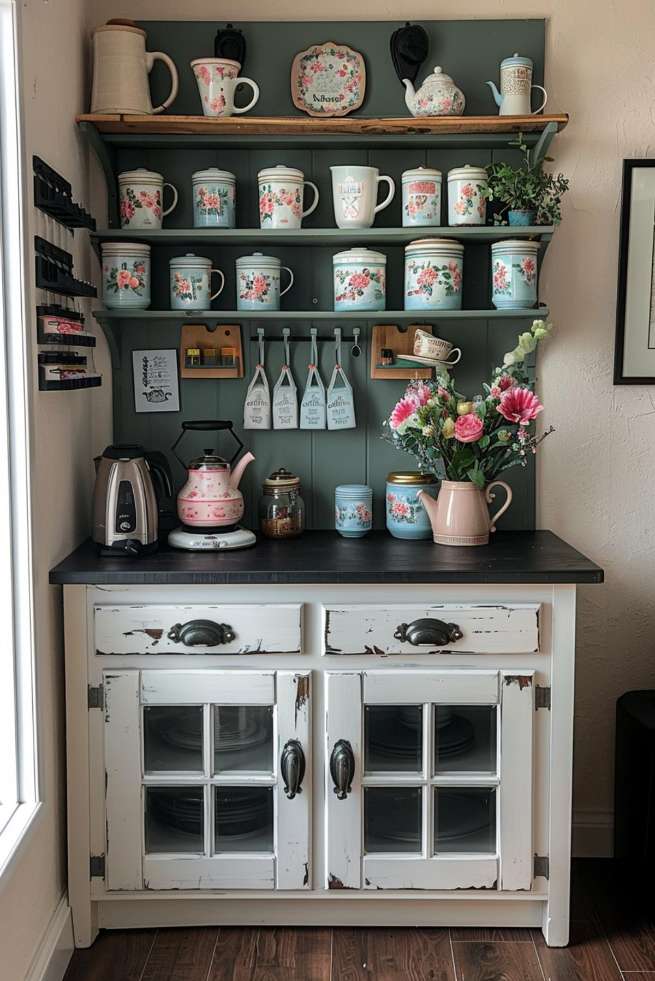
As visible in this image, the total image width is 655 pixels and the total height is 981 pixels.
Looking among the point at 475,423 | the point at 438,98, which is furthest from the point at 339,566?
the point at 438,98

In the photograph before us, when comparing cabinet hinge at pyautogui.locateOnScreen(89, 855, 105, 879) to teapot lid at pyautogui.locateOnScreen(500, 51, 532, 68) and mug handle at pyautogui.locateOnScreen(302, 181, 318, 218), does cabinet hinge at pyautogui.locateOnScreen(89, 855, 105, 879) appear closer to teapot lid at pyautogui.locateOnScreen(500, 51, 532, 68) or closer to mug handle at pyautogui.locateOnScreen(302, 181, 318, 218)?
mug handle at pyautogui.locateOnScreen(302, 181, 318, 218)

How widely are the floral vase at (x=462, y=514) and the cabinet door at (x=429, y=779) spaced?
0.36 m

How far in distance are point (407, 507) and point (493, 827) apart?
76 centimetres

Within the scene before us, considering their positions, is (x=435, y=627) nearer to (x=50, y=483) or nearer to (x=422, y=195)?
(x=50, y=483)

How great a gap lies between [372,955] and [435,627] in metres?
0.71

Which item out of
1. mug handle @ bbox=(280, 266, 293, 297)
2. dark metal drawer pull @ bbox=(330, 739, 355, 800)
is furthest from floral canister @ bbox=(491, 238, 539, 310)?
dark metal drawer pull @ bbox=(330, 739, 355, 800)

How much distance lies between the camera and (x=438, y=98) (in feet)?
8.48

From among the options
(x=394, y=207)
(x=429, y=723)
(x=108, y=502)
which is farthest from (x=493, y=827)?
(x=394, y=207)

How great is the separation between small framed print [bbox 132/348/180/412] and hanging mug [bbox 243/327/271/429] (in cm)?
19

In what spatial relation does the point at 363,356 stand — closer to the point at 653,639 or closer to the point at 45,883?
the point at 653,639

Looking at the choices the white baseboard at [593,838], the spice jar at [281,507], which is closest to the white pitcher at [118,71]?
the spice jar at [281,507]

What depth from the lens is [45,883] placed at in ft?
7.23

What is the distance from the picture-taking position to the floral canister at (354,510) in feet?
8.70

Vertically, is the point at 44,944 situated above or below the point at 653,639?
below
